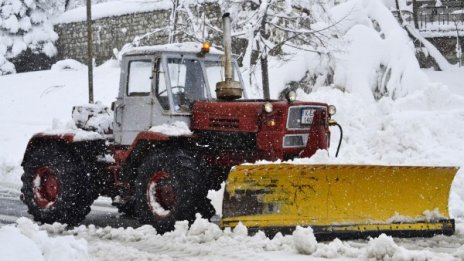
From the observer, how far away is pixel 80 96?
86.3 ft

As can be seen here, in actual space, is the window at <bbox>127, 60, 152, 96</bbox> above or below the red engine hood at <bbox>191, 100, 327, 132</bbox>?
above

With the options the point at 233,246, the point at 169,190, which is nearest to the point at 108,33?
the point at 169,190

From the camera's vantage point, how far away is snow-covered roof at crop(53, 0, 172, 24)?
27.4 metres

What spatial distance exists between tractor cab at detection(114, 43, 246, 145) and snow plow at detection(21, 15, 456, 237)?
1 cm

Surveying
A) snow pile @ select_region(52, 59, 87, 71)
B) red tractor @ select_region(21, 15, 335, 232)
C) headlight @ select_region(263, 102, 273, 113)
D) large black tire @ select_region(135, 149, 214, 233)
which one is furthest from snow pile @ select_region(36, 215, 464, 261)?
snow pile @ select_region(52, 59, 87, 71)

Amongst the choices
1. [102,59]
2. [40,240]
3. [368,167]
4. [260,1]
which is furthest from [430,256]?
[102,59]

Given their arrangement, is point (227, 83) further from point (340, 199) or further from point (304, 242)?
point (304, 242)

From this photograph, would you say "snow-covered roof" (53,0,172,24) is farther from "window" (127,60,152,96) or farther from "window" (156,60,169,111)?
"window" (156,60,169,111)

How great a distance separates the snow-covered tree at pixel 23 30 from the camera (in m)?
31.7

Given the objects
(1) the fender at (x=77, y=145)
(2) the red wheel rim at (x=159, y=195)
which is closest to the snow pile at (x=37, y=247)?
(2) the red wheel rim at (x=159, y=195)

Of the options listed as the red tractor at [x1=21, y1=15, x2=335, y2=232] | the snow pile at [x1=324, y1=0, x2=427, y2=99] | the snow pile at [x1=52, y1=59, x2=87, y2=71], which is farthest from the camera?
the snow pile at [x1=52, y1=59, x2=87, y2=71]

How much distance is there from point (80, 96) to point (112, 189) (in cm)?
1756

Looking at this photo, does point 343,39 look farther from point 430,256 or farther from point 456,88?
point 430,256

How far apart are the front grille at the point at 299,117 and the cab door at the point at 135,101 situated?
1.74 metres
